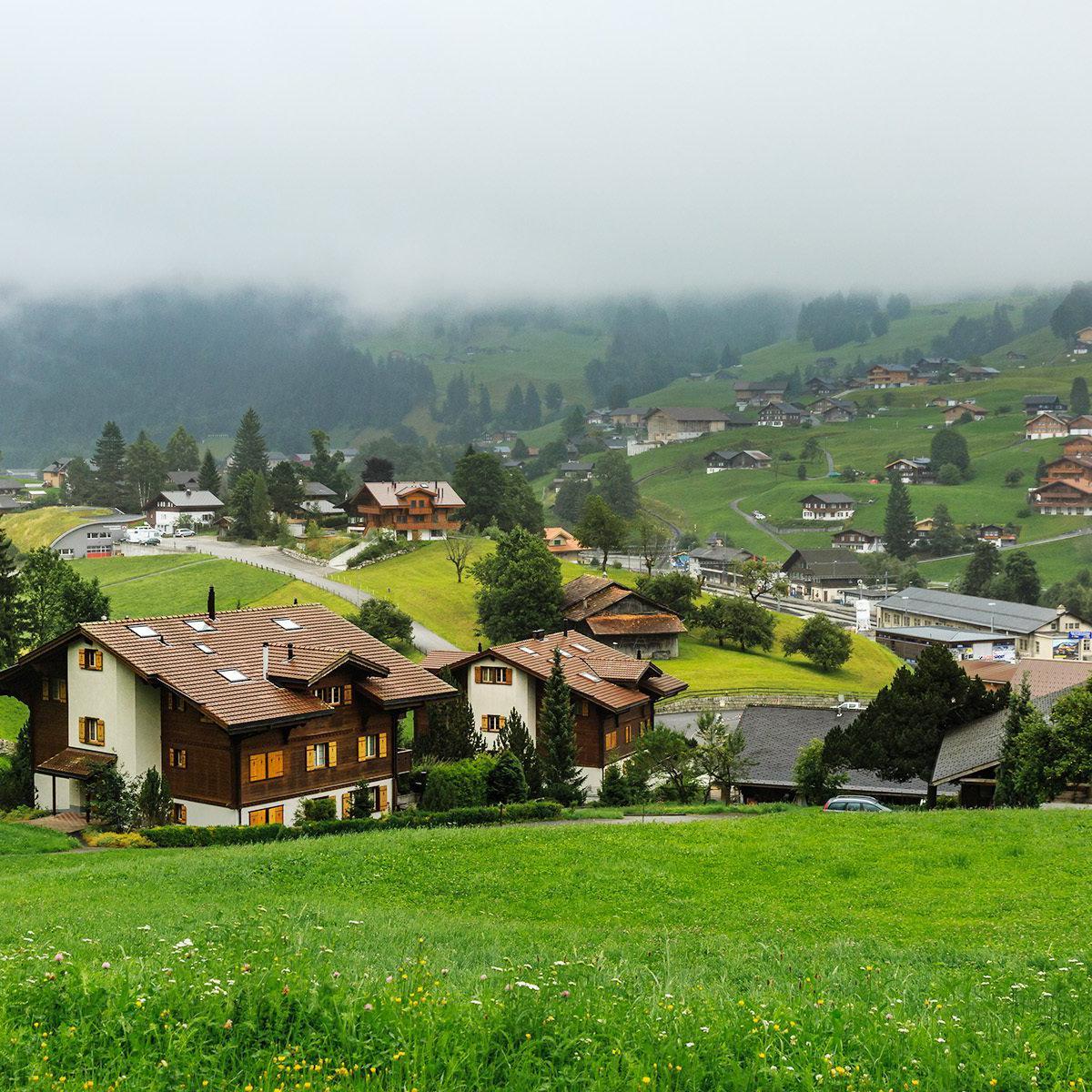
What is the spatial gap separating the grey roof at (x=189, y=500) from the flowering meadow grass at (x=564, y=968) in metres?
116

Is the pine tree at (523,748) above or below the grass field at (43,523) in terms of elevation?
below

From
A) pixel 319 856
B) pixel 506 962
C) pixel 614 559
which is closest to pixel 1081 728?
pixel 319 856

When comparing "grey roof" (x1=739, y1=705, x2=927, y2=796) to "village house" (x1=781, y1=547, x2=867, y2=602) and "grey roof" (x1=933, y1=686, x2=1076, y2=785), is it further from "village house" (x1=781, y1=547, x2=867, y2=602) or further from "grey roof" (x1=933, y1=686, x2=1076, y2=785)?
"village house" (x1=781, y1=547, x2=867, y2=602)

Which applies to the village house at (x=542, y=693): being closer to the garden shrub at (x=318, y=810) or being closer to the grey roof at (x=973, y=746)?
the garden shrub at (x=318, y=810)

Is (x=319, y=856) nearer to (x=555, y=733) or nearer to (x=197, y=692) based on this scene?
(x=197, y=692)

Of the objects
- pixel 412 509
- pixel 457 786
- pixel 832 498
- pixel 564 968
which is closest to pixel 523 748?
pixel 457 786

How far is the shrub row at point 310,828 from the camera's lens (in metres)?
31.5

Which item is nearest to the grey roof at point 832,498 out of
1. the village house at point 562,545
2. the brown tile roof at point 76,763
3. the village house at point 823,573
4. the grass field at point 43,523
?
the village house at point 823,573

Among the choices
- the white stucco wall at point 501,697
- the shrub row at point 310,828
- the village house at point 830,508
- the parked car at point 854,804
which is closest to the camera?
the shrub row at point 310,828

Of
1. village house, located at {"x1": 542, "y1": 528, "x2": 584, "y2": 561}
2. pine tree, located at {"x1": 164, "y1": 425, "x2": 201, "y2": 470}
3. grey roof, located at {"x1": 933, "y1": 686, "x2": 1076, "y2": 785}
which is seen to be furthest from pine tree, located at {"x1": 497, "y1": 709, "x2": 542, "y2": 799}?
pine tree, located at {"x1": 164, "y1": 425, "x2": 201, "y2": 470}

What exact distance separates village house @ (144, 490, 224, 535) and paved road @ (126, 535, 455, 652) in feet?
28.6

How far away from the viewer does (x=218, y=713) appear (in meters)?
34.5

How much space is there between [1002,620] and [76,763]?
10196 cm

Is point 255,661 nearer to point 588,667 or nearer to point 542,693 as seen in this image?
point 542,693
